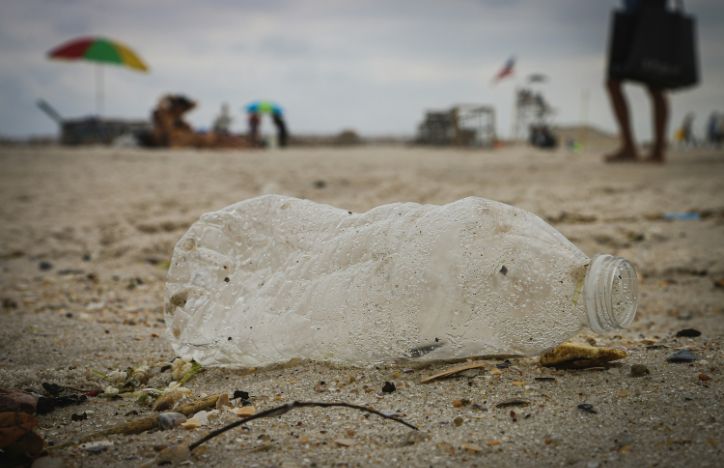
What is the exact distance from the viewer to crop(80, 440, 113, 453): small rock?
1.25m

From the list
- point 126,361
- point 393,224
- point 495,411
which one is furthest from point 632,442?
point 126,361

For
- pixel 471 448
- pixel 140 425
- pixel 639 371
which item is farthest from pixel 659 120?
pixel 140 425

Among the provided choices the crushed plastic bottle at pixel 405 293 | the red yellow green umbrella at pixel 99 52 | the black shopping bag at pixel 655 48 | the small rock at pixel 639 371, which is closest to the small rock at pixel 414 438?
the crushed plastic bottle at pixel 405 293

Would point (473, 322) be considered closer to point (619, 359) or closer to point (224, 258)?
point (619, 359)

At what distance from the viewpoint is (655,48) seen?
6652mm

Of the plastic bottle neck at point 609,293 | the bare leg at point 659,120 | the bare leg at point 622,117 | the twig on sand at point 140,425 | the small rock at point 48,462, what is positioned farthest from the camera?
the bare leg at point 659,120

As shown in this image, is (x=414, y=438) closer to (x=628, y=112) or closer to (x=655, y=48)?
(x=655, y=48)

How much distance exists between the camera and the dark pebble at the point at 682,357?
5.23 ft

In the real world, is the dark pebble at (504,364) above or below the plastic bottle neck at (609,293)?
below

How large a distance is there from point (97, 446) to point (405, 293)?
2.78 feet

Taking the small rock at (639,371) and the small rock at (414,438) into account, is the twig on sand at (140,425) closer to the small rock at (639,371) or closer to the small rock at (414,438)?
the small rock at (414,438)

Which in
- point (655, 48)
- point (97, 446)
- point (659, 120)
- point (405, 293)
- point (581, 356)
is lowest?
point (97, 446)

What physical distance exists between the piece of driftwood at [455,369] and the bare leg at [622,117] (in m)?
6.33

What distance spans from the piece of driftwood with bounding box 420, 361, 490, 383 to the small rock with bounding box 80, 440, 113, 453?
30.6 inches
